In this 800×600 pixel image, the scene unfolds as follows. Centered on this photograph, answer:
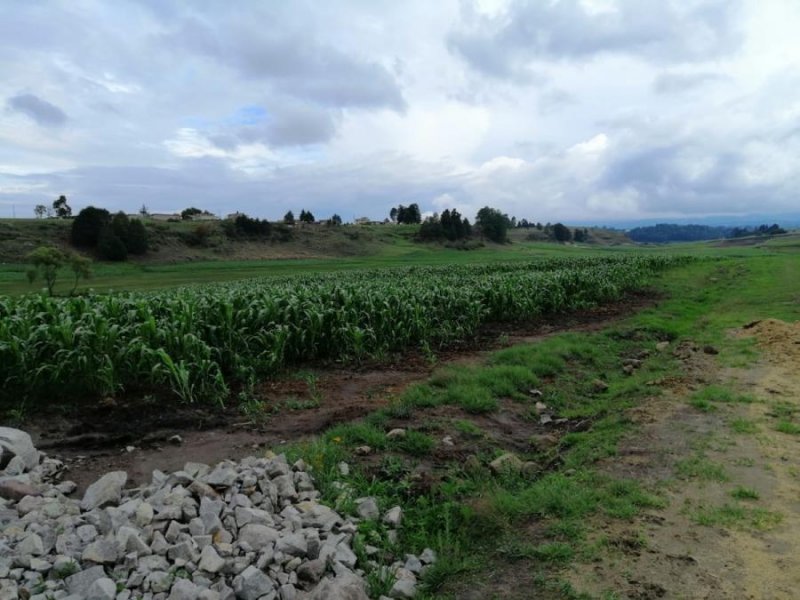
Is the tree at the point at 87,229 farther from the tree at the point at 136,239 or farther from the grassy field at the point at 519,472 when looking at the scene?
the grassy field at the point at 519,472

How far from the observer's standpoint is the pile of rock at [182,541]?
335 centimetres

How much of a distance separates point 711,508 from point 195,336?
6526 millimetres

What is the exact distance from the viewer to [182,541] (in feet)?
12.1

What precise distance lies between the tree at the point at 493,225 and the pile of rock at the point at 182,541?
110m

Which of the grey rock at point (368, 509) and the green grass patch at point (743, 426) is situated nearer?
the grey rock at point (368, 509)

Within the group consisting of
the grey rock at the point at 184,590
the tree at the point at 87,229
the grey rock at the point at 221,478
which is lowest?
the grey rock at the point at 184,590

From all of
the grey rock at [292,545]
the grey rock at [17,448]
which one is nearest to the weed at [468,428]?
the grey rock at [292,545]

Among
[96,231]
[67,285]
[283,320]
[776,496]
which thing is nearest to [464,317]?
[283,320]

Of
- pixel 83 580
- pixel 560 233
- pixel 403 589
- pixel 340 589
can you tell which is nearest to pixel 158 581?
pixel 83 580

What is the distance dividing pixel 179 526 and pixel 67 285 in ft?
157

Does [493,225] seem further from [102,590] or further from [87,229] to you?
[102,590]

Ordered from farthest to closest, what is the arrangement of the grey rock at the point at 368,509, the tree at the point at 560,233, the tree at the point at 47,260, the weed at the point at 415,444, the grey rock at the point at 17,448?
the tree at the point at 560,233 → the tree at the point at 47,260 → the weed at the point at 415,444 → the grey rock at the point at 17,448 → the grey rock at the point at 368,509

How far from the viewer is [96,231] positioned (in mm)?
72125

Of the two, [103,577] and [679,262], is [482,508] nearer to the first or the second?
[103,577]
